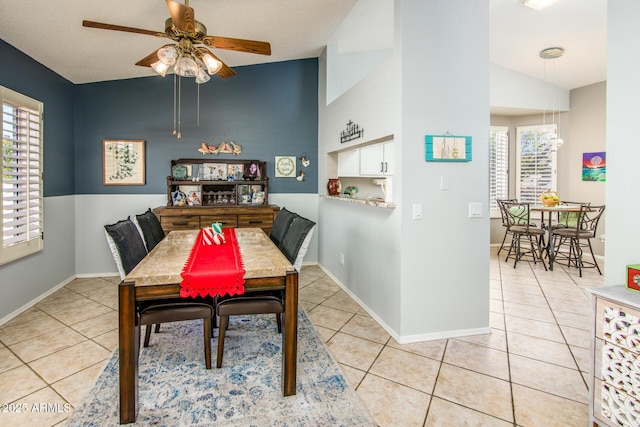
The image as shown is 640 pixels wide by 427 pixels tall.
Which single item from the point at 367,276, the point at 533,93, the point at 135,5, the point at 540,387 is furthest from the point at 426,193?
the point at 533,93

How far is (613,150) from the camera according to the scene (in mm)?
1697

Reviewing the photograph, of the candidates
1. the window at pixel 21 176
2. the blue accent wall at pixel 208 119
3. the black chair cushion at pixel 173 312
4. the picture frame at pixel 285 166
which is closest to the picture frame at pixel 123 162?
the blue accent wall at pixel 208 119

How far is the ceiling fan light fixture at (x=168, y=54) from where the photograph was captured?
2.27 meters

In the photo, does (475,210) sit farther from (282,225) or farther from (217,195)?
(217,195)

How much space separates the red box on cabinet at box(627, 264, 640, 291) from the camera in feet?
4.85

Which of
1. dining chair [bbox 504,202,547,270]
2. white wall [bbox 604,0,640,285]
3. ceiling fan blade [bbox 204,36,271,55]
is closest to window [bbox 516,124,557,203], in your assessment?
dining chair [bbox 504,202,547,270]

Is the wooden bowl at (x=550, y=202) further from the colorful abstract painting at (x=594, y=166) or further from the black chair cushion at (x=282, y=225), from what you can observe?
the black chair cushion at (x=282, y=225)

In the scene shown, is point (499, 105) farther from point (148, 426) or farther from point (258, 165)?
point (148, 426)

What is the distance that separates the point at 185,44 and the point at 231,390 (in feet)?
7.34

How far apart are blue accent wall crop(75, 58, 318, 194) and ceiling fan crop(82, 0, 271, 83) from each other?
2.13m

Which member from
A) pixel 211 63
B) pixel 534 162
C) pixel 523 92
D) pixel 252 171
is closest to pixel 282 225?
pixel 211 63

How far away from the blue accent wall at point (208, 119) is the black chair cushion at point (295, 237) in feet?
7.97

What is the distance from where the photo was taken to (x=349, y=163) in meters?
4.87

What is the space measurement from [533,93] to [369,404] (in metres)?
6.10
